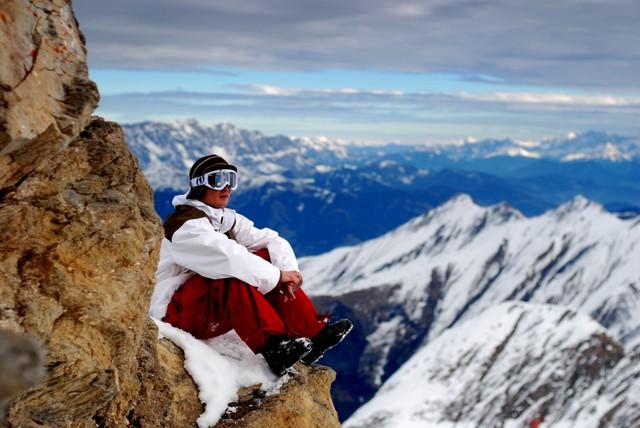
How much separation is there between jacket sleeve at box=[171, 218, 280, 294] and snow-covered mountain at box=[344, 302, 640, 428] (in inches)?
3681

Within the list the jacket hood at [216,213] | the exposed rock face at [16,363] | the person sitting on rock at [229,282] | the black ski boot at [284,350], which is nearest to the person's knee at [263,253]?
the person sitting on rock at [229,282]

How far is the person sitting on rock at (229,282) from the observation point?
12.5 m

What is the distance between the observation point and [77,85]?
9781 millimetres

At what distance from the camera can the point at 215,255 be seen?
41.1ft

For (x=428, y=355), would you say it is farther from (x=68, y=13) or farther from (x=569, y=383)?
(x=68, y=13)

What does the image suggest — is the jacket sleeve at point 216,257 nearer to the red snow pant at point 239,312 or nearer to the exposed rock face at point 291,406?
the red snow pant at point 239,312

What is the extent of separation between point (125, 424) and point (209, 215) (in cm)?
402

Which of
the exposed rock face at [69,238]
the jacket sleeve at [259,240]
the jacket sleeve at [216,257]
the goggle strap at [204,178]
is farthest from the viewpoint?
the jacket sleeve at [259,240]

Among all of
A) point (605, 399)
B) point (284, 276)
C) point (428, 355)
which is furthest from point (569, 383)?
point (284, 276)

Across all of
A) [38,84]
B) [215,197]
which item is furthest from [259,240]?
[38,84]

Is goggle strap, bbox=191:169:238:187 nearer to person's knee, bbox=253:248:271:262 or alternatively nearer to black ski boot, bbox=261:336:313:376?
person's knee, bbox=253:248:271:262

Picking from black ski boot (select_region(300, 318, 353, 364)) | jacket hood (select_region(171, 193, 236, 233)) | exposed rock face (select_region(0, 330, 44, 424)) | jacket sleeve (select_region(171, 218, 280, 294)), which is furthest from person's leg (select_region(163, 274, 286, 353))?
exposed rock face (select_region(0, 330, 44, 424))

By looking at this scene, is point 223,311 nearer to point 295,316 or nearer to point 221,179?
point 295,316

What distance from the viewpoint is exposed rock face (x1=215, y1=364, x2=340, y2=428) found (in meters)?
12.5
